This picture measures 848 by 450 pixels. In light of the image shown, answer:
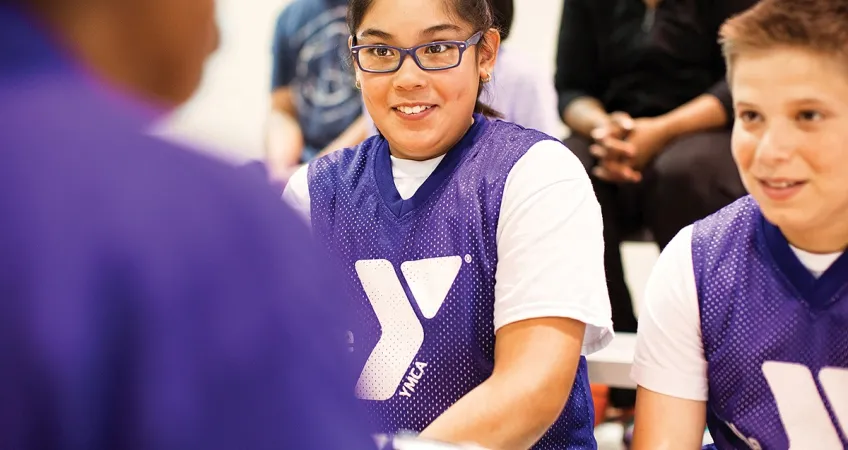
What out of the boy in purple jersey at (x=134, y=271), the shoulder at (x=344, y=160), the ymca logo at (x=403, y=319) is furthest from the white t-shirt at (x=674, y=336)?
the boy in purple jersey at (x=134, y=271)

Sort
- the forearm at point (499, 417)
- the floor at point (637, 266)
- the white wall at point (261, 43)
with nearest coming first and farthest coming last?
the forearm at point (499, 417)
the floor at point (637, 266)
the white wall at point (261, 43)

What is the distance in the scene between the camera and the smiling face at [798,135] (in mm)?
1251

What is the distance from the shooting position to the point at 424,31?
1.46 m

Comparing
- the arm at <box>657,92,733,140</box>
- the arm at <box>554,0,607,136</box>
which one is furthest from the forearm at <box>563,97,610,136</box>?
the arm at <box>657,92,733,140</box>

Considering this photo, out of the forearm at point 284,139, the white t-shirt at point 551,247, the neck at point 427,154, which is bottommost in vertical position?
the forearm at point 284,139

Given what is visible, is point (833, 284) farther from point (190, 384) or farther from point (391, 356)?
point (190, 384)

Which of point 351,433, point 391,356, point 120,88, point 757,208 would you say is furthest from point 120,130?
point 757,208

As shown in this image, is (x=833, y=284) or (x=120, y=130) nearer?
(x=120, y=130)

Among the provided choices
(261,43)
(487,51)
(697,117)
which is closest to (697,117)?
(697,117)

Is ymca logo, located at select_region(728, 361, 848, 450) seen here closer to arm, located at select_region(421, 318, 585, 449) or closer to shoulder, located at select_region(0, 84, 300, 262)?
arm, located at select_region(421, 318, 585, 449)

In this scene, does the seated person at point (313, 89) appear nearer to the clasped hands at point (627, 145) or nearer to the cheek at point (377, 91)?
the clasped hands at point (627, 145)

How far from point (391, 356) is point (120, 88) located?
38.0 inches

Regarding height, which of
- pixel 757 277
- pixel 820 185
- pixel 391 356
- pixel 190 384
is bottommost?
pixel 391 356

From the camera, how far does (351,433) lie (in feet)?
1.57
